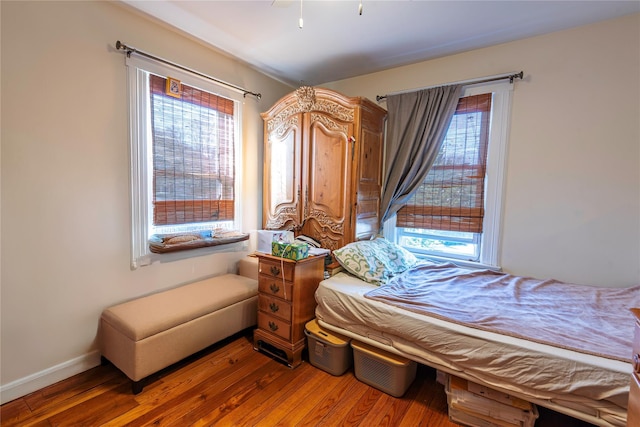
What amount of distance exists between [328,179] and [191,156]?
4.08 feet

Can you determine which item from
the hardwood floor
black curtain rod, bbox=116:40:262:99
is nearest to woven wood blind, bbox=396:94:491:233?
the hardwood floor

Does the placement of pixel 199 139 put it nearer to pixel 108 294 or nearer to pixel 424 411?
pixel 108 294

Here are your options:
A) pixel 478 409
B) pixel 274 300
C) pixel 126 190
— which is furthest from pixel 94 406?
pixel 478 409

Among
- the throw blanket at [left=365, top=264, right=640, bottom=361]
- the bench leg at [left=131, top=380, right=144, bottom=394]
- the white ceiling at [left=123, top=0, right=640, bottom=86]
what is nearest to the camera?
the throw blanket at [left=365, top=264, right=640, bottom=361]

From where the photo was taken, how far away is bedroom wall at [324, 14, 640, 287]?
207 centimetres

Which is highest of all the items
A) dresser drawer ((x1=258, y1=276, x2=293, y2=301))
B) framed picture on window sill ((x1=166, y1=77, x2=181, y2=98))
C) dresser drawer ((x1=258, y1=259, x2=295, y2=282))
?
framed picture on window sill ((x1=166, y1=77, x2=181, y2=98))

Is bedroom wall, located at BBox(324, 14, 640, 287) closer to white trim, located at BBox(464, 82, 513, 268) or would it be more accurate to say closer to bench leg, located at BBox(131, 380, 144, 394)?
white trim, located at BBox(464, 82, 513, 268)

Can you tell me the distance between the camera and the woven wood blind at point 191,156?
234 centimetres

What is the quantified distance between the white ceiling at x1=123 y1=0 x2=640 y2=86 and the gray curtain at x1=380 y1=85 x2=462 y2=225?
394 mm

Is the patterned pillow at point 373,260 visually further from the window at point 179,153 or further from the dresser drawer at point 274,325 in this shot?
the window at point 179,153

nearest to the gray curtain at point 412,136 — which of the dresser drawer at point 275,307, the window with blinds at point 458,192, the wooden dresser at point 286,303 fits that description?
the window with blinds at point 458,192

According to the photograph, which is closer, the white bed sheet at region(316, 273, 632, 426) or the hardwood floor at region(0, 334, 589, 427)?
the white bed sheet at region(316, 273, 632, 426)

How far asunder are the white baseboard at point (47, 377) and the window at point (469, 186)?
2.88 meters

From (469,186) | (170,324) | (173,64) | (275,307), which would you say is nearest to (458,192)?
(469,186)
